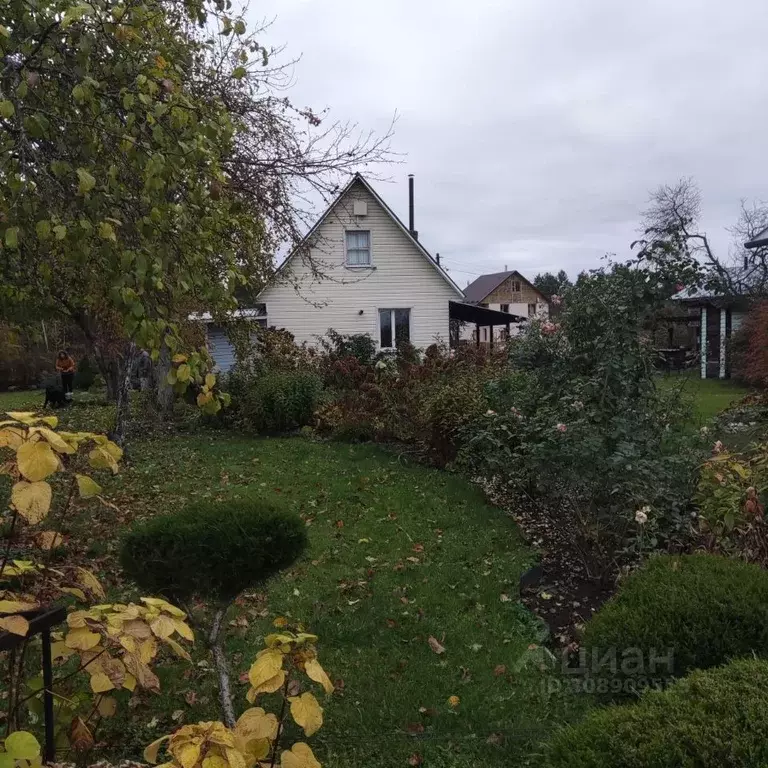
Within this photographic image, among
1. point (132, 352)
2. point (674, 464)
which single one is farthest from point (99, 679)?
point (132, 352)

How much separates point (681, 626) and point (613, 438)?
2257 mm

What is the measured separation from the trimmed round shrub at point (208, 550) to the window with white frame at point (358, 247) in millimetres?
18306

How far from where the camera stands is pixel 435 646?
3906mm

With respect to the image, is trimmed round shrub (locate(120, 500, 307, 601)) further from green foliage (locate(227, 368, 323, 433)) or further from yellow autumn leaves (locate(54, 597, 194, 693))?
green foliage (locate(227, 368, 323, 433))

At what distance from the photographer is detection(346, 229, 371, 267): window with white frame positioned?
20.8 meters

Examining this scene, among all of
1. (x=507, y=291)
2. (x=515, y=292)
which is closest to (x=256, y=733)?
(x=507, y=291)

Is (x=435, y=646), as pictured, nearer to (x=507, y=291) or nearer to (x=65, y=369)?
(x=65, y=369)

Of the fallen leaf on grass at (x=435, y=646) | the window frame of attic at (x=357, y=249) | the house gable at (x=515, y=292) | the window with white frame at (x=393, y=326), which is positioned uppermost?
the house gable at (x=515, y=292)

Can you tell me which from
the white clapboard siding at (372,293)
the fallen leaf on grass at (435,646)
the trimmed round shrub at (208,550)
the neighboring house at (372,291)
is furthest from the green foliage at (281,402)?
the neighboring house at (372,291)

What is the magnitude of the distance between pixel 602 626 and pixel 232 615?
2.60m

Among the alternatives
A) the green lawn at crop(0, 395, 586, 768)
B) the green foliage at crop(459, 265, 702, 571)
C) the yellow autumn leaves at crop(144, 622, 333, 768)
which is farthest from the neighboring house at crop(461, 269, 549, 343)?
the yellow autumn leaves at crop(144, 622, 333, 768)

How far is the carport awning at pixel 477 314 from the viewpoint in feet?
74.6

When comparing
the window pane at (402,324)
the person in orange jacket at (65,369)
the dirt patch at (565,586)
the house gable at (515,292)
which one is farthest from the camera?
the house gable at (515,292)

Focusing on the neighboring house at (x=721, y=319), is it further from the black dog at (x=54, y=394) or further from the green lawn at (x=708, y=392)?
the black dog at (x=54, y=394)
